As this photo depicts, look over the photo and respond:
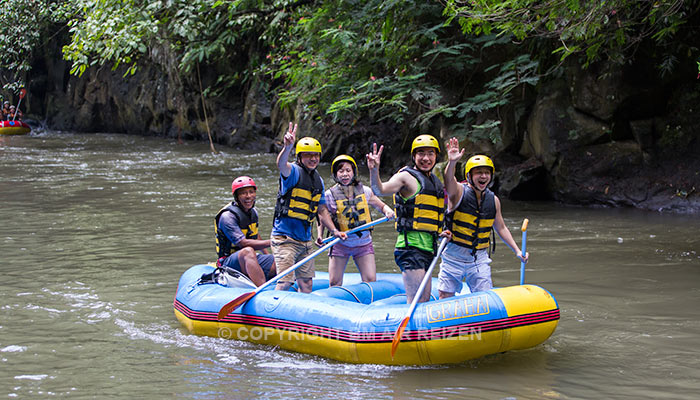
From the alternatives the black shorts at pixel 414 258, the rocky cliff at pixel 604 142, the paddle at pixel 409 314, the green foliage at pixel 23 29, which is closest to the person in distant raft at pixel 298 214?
the black shorts at pixel 414 258

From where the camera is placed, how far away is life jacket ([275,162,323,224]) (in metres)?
6.47

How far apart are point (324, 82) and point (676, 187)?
21.7 feet

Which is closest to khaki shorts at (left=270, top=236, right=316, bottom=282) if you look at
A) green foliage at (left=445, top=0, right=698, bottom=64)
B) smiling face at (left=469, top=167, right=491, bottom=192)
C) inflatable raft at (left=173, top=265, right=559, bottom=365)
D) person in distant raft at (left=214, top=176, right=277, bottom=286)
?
person in distant raft at (left=214, top=176, right=277, bottom=286)

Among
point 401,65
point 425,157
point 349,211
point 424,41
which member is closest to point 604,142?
point 424,41

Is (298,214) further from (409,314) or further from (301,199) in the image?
(409,314)

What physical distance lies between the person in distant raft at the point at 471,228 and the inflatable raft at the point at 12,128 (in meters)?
25.8

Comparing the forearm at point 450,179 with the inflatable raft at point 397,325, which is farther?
the forearm at point 450,179

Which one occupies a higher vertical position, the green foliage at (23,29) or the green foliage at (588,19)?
the green foliage at (23,29)

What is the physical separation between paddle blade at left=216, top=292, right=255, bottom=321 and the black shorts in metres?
1.41

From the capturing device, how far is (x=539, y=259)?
8.50m

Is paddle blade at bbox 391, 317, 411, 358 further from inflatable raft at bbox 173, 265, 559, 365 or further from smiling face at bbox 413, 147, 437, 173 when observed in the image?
smiling face at bbox 413, 147, 437, 173

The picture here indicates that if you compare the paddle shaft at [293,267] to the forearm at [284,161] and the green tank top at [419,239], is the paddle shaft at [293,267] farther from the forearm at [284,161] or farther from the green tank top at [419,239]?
the green tank top at [419,239]

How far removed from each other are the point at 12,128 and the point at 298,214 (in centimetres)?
2473

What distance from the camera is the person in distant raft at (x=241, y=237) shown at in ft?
22.0
